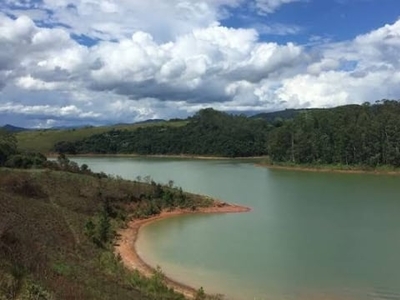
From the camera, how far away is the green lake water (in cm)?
2625

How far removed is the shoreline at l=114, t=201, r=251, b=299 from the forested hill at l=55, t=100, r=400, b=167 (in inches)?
2106

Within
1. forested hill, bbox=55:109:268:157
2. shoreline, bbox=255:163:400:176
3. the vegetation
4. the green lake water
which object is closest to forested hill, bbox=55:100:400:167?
forested hill, bbox=55:109:268:157

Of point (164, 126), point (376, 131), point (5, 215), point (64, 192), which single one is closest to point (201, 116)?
point (164, 126)

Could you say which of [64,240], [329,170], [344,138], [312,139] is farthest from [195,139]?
[64,240]

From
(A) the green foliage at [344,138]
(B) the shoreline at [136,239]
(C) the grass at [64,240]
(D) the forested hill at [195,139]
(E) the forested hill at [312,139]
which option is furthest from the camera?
(D) the forested hill at [195,139]

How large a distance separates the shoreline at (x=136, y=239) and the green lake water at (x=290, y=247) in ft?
2.61

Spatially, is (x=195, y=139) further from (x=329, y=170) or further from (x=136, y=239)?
(x=136, y=239)

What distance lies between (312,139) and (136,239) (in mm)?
76764

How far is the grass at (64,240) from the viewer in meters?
16.6

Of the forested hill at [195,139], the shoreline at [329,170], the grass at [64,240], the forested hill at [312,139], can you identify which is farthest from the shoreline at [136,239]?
the forested hill at [195,139]

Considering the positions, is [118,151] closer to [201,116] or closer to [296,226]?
[201,116]

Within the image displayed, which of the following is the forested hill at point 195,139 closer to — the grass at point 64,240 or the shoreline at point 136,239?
the shoreline at point 136,239

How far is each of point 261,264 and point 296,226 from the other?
41.8 feet

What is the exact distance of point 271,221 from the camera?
45.3 meters
